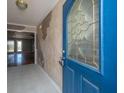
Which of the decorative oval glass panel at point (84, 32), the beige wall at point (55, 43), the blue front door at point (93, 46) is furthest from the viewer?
the beige wall at point (55, 43)

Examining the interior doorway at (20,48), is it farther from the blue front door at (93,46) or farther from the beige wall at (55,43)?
the blue front door at (93,46)

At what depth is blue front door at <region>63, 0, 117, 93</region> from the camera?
892mm

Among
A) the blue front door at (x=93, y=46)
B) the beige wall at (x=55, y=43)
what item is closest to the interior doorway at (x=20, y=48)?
the beige wall at (x=55, y=43)

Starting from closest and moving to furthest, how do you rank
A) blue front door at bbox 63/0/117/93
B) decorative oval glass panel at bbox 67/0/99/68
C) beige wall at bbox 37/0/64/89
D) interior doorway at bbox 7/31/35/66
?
blue front door at bbox 63/0/117/93
decorative oval glass panel at bbox 67/0/99/68
beige wall at bbox 37/0/64/89
interior doorway at bbox 7/31/35/66

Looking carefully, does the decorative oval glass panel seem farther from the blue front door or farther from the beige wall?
the beige wall

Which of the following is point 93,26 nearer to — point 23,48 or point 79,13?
point 79,13

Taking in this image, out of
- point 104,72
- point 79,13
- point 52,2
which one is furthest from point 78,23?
point 52,2

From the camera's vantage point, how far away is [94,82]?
1.00 m

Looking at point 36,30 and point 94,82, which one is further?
point 36,30

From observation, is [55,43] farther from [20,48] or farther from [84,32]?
[20,48]

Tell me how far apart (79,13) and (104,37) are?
0.62 meters

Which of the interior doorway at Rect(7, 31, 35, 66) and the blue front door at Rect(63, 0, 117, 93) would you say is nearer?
the blue front door at Rect(63, 0, 117, 93)

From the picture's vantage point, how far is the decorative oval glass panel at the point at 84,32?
3.33 ft

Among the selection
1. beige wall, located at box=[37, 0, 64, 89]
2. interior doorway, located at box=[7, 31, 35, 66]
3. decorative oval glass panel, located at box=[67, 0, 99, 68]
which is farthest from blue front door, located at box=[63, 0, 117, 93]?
interior doorway, located at box=[7, 31, 35, 66]
